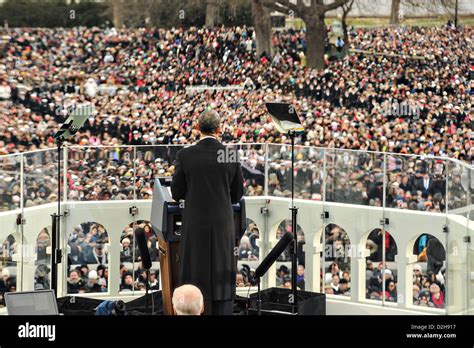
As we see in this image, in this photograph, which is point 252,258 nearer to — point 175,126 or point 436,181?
point 436,181

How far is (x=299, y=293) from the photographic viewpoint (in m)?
9.75

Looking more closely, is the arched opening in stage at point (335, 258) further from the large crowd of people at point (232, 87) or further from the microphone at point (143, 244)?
the large crowd of people at point (232, 87)

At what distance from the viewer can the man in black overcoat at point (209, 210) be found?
6.55m

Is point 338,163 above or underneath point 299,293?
above

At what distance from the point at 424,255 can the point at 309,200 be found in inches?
56.1

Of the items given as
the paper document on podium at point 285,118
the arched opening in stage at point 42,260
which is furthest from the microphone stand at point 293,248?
the arched opening in stage at point 42,260

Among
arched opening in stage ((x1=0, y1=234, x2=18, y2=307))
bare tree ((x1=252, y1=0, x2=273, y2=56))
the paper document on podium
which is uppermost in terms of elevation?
bare tree ((x1=252, y1=0, x2=273, y2=56))

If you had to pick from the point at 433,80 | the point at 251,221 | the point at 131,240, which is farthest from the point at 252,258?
the point at 433,80

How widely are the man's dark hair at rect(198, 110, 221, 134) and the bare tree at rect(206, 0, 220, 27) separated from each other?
16.7m

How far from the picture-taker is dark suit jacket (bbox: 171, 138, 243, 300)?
6.55 m

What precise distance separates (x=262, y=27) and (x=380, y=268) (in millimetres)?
12882

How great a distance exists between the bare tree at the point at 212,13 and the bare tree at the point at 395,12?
3986 mm

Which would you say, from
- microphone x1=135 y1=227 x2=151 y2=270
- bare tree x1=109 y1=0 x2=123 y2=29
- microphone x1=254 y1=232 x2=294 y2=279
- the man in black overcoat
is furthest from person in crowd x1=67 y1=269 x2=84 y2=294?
bare tree x1=109 y1=0 x2=123 y2=29

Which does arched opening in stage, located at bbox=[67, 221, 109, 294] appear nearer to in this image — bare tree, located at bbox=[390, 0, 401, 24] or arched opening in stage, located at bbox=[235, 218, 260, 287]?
arched opening in stage, located at bbox=[235, 218, 260, 287]
